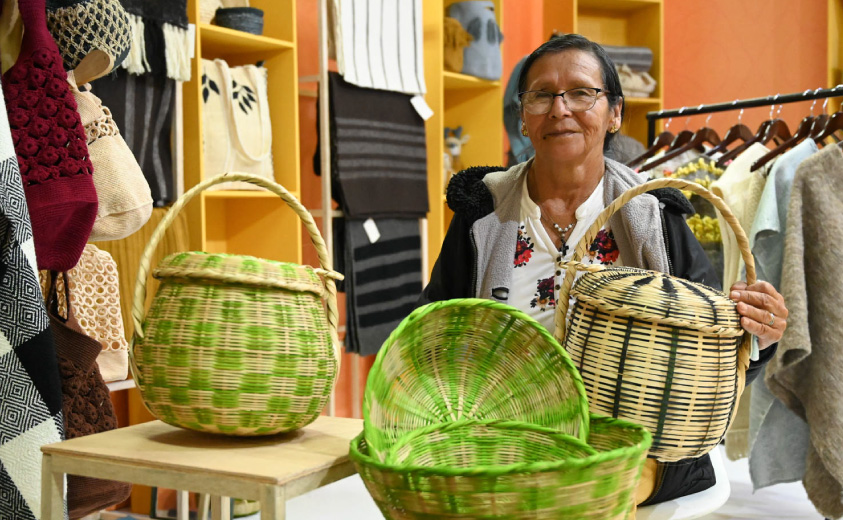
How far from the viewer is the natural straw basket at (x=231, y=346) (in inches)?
43.0

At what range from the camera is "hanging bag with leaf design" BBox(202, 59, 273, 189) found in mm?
2920

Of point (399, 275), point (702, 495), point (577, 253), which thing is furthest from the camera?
point (399, 275)

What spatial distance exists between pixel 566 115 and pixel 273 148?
170 cm

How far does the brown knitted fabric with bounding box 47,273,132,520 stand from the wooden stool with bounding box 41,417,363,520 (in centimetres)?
30

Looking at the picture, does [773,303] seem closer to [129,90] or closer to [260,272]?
[260,272]

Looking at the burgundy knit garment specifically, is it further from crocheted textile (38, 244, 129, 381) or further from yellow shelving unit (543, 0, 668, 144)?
yellow shelving unit (543, 0, 668, 144)

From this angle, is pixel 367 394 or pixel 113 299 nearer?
pixel 367 394

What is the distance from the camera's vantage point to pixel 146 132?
8.59ft

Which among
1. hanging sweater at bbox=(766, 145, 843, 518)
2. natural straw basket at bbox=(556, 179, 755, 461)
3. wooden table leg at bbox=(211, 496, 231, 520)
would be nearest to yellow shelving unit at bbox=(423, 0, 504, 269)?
hanging sweater at bbox=(766, 145, 843, 518)

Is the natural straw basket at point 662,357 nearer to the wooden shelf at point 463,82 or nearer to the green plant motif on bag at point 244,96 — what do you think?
the green plant motif on bag at point 244,96

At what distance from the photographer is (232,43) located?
Answer: 3068 millimetres

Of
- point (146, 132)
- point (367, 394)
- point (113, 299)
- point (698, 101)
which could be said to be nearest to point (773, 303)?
point (367, 394)

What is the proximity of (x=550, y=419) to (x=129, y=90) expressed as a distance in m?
1.87

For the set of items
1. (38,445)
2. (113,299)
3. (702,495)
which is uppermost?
(113,299)
